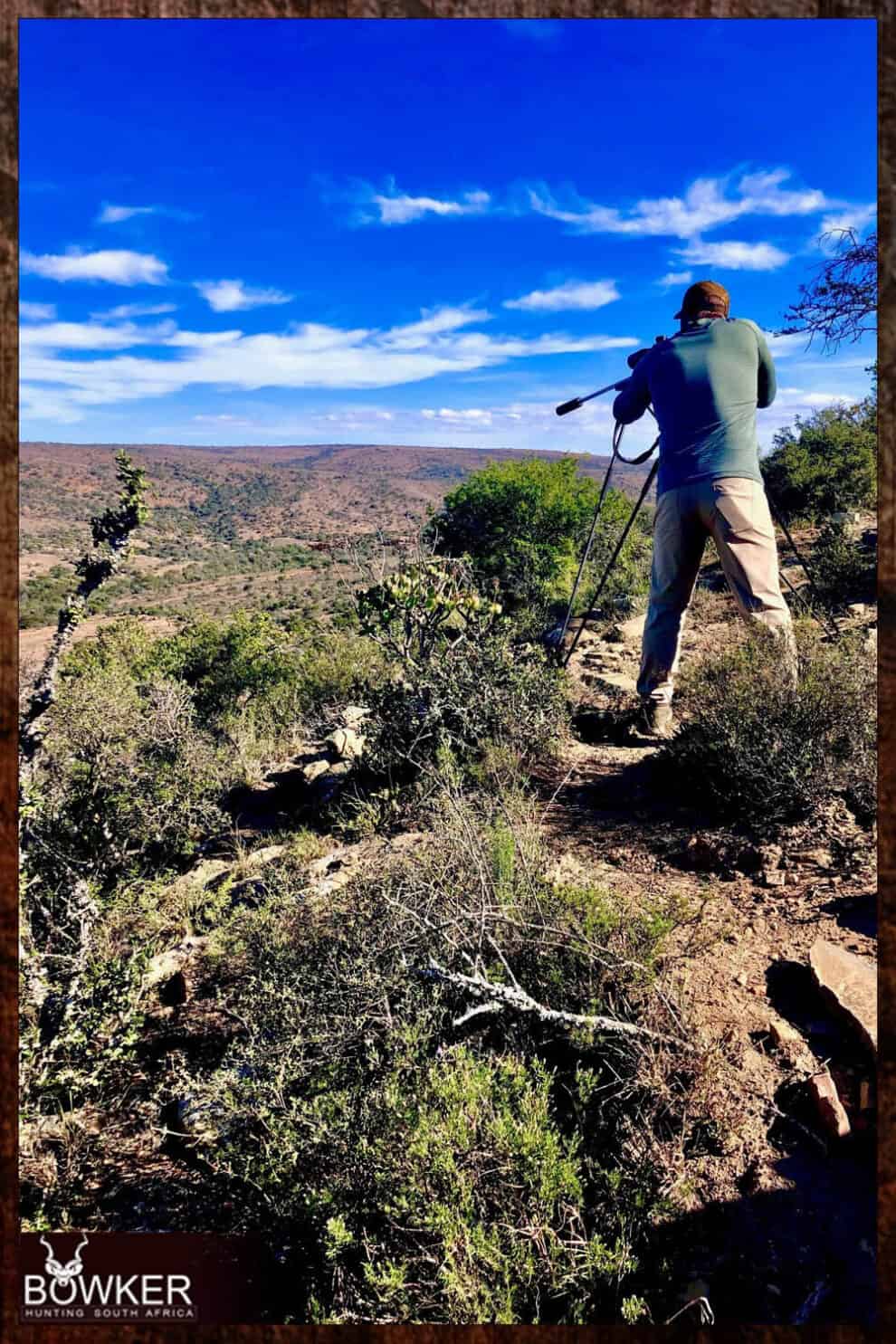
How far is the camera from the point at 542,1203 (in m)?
1.68

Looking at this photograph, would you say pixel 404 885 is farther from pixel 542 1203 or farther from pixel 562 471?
pixel 562 471

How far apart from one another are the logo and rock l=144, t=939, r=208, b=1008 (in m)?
2.01

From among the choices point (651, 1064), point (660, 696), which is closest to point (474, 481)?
point (660, 696)

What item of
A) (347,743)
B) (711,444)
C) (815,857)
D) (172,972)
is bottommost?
(172,972)

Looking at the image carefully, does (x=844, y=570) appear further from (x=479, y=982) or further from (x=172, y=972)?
(x=172, y=972)

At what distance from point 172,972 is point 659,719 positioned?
100 inches

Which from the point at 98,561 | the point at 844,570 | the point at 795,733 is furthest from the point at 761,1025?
the point at 844,570

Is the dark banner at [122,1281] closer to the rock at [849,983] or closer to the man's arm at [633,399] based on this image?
the rock at [849,983]

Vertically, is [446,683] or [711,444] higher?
[711,444]

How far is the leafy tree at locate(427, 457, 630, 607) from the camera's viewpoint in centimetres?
663

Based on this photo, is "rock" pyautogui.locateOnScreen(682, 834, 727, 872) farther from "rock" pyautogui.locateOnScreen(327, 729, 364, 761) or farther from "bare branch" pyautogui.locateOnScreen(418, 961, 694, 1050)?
"rock" pyautogui.locateOnScreen(327, 729, 364, 761)

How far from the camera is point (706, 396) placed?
7.91 feet

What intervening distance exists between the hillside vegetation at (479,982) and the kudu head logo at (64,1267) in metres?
0.58

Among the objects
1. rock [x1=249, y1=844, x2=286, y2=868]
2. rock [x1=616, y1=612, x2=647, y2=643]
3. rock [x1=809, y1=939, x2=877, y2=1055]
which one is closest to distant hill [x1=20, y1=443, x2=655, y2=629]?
rock [x1=616, y1=612, x2=647, y2=643]
